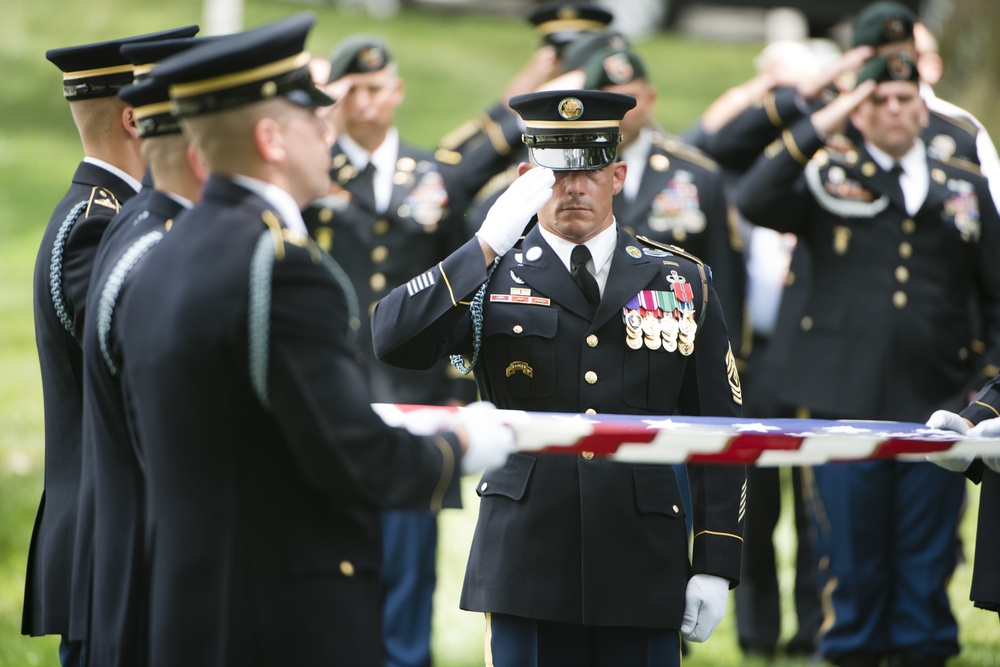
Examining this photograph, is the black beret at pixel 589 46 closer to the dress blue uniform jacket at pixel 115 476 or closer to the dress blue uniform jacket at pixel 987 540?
the dress blue uniform jacket at pixel 987 540

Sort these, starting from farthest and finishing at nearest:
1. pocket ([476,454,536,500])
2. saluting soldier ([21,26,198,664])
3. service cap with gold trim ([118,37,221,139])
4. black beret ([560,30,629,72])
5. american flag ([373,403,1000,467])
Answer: black beret ([560,30,629,72])
saluting soldier ([21,26,198,664])
pocket ([476,454,536,500])
american flag ([373,403,1000,467])
service cap with gold trim ([118,37,221,139])

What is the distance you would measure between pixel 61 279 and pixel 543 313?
4.57 feet

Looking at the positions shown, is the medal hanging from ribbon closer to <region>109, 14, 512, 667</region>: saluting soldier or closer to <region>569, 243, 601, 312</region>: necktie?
<region>569, 243, 601, 312</region>: necktie

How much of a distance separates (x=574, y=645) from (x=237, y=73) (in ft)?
6.22

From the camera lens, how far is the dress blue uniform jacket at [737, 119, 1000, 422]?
6.57 m

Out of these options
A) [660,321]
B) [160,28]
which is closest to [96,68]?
[660,321]

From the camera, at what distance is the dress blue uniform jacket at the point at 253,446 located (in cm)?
330

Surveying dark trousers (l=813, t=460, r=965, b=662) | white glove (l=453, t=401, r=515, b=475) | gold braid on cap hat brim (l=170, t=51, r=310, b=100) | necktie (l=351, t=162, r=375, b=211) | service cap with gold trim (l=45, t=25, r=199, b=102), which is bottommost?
dark trousers (l=813, t=460, r=965, b=662)

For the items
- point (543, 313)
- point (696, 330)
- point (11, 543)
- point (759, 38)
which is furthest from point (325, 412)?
point (759, 38)

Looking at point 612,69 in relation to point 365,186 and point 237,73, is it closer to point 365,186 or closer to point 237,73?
point 365,186

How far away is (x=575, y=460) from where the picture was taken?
4410 millimetres

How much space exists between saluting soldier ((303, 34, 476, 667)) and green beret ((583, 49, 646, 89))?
0.98m

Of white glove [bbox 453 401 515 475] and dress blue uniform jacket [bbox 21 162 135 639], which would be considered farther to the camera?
dress blue uniform jacket [bbox 21 162 135 639]

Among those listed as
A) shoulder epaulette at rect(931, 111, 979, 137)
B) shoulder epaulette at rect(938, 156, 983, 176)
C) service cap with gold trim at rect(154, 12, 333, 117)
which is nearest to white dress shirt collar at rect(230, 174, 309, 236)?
service cap with gold trim at rect(154, 12, 333, 117)
